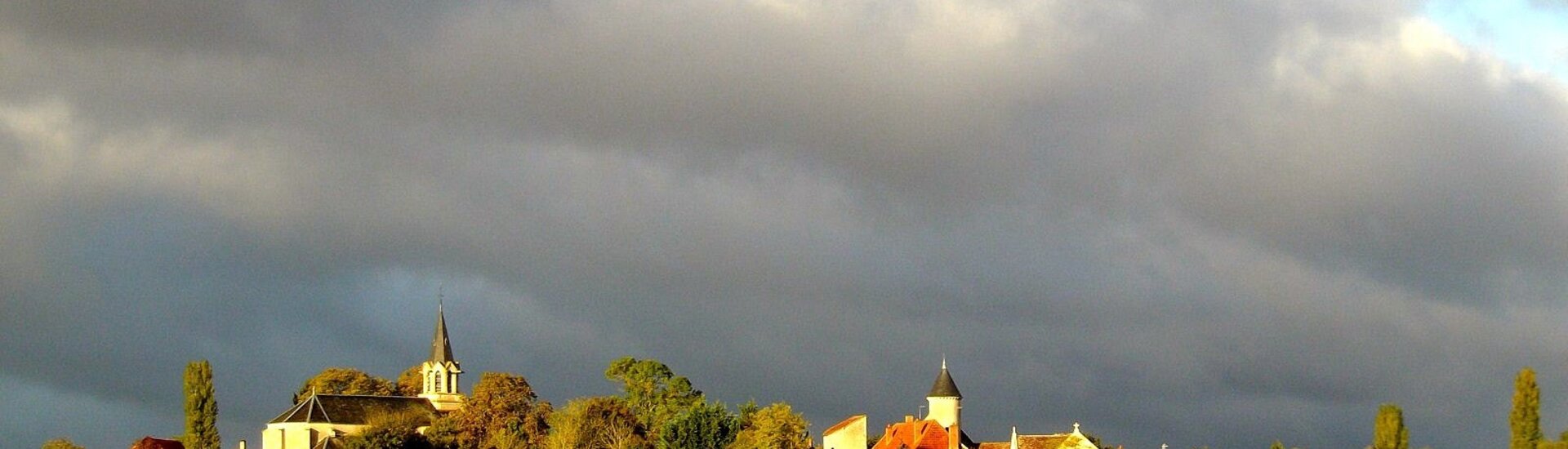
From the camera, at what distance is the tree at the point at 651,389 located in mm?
161000

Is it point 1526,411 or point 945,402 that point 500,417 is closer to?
point 945,402

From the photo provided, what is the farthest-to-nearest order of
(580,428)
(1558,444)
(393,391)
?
(393,391), (580,428), (1558,444)

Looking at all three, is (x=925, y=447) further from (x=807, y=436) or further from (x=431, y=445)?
(x=431, y=445)

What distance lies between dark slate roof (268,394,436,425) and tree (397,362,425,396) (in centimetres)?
1367

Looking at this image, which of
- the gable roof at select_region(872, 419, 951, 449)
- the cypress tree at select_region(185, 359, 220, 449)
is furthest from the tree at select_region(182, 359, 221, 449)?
the gable roof at select_region(872, 419, 951, 449)

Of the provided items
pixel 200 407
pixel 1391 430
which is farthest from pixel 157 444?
pixel 1391 430

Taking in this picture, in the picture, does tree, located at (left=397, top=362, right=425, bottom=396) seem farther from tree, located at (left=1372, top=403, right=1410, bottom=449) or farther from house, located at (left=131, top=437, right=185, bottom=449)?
tree, located at (left=1372, top=403, right=1410, bottom=449)

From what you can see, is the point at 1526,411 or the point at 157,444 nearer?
the point at 1526,411

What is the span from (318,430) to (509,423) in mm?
19052

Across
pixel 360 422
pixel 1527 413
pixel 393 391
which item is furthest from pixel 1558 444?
pixel 393 391

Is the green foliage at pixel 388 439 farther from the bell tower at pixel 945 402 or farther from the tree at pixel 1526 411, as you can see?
the tree at pixel 1526 411

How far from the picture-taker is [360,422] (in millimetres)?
161500

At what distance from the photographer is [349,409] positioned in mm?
162375

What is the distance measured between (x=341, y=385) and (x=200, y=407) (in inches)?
754
